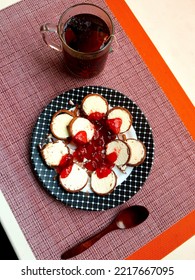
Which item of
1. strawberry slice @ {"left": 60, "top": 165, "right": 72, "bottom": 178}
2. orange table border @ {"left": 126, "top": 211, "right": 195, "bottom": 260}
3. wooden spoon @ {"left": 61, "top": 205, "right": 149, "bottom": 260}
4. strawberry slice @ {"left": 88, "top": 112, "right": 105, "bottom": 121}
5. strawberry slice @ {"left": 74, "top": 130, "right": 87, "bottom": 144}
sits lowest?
orange table border @ {"left": 126, "top": 211, "right": 195, "bottom": 260}

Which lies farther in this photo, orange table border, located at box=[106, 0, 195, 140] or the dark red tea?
orange table border, located at box=[106, 0, 195, 140]

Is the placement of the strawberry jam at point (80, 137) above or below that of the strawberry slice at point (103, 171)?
above

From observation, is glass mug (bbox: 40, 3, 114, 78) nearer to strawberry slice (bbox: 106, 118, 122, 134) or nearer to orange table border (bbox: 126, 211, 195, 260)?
strawberry slice (bbox: 106, 118, 122, 134)

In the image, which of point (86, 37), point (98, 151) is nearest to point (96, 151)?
point (98, 151)

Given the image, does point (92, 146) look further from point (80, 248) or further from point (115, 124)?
point (80, 248)

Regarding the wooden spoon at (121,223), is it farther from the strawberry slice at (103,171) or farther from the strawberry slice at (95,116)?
the strawberry slice at (95,116)

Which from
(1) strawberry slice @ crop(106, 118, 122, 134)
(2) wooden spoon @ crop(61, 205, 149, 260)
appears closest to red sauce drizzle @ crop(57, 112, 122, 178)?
(1) strawberry slice @ crop(106, 118, 122, 134)

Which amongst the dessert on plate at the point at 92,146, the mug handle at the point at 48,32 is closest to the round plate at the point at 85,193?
the dessert on plate at the point at 92,146
